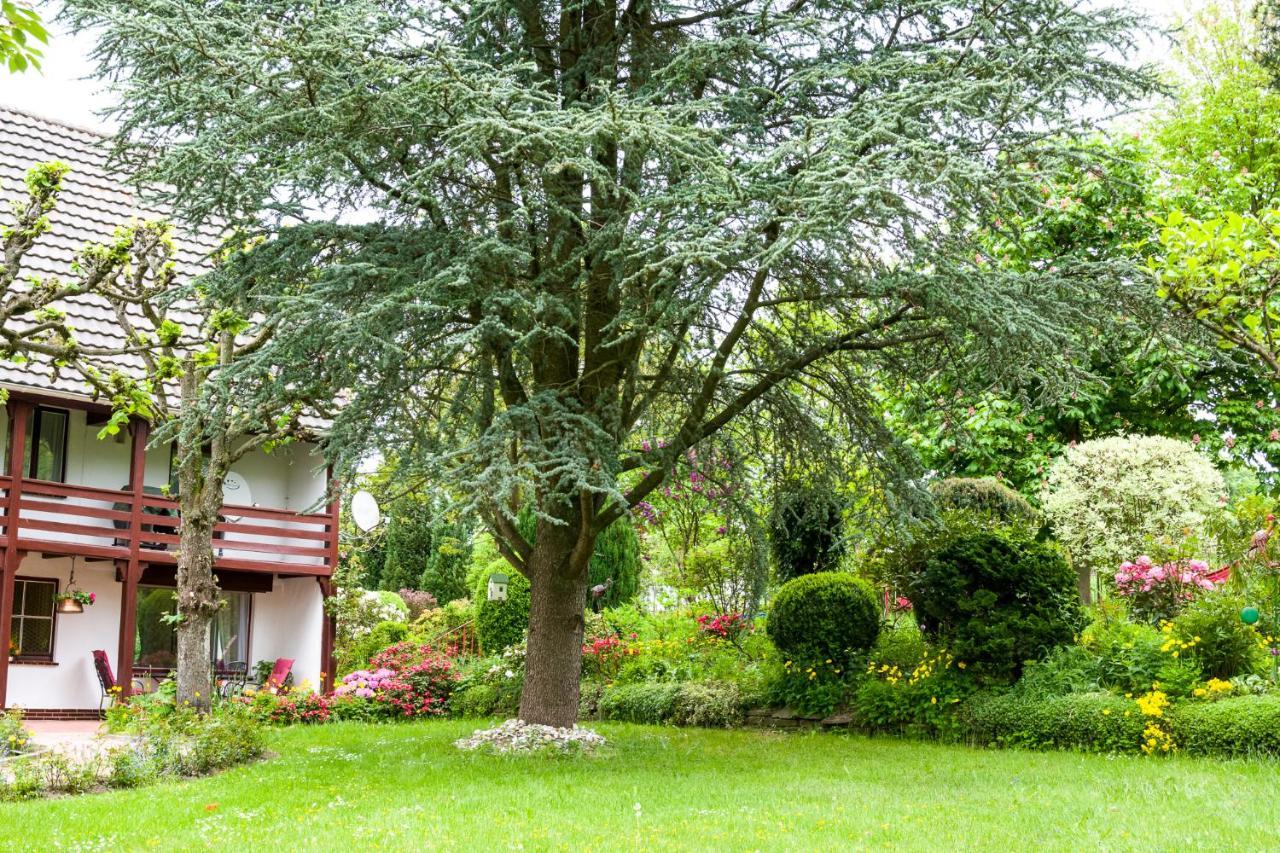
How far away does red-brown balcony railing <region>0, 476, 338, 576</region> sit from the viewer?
1583cm

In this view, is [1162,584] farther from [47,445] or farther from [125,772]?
[47,445]

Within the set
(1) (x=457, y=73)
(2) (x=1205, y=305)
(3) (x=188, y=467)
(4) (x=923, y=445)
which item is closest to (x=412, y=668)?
(3) (x=188, y=467)

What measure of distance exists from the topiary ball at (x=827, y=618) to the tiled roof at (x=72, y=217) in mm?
6742

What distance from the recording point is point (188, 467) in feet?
38.6

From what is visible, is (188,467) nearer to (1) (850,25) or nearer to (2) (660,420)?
(2) (660,420)

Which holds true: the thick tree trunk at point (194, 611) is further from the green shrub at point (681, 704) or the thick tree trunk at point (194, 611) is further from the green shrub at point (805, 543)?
the green shrub at point (805, 543)

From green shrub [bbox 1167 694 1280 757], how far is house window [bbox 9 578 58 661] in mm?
14857

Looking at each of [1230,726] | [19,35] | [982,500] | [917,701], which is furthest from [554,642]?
[19,35]

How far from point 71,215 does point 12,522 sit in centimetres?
507

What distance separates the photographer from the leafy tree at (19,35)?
15.4ft

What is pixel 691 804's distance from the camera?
8.13m

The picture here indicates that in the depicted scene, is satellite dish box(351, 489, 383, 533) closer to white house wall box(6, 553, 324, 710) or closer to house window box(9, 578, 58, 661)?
white house wall box(6, 553, 324, 710)

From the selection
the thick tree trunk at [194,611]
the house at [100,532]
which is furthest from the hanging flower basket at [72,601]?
the thick tree trunk at [194,611]

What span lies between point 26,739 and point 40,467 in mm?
7630
